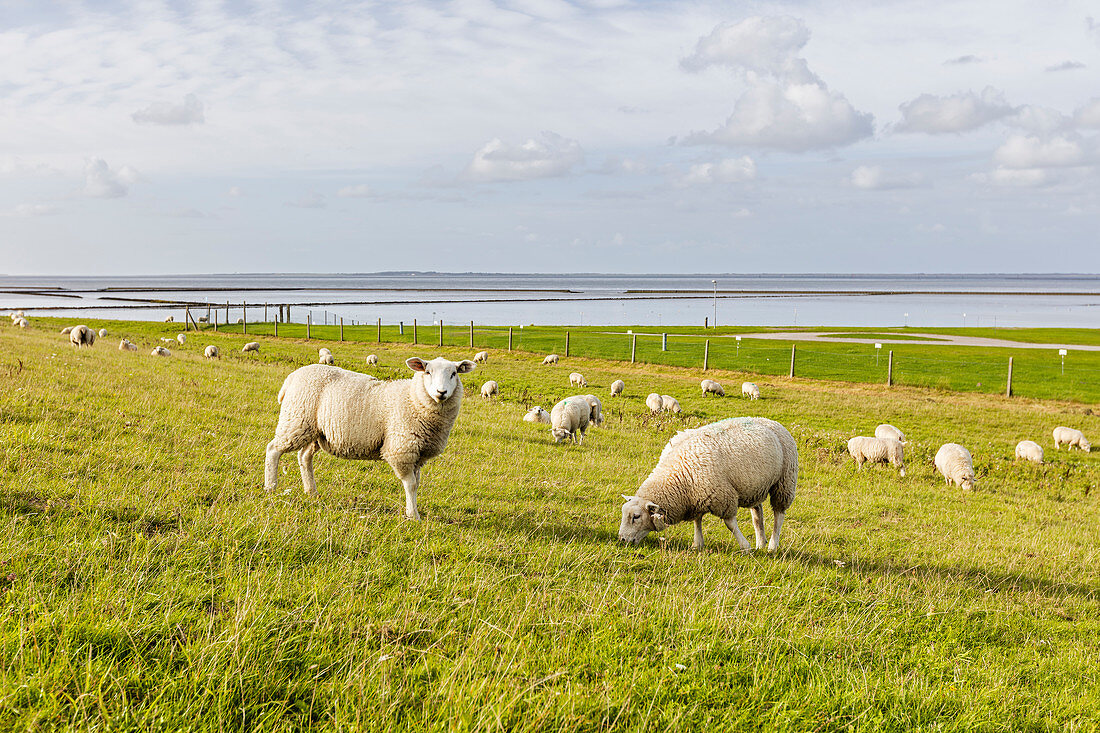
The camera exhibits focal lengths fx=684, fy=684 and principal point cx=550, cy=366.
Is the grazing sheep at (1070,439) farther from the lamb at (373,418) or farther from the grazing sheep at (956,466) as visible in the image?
the lamb at (373,418)

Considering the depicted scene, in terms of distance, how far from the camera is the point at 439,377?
7.46 meters

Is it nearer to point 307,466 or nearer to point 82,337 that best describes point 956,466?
point 307,466

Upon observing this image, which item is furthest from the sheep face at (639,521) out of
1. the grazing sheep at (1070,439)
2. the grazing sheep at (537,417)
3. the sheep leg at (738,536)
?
the grazing sheep at (1070,439)

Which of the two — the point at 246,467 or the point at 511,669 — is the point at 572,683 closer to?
the point at 511,669

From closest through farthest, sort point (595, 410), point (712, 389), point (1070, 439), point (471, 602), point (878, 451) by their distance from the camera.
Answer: point (471, 602)
point (878, 451)
point (595, 410)
point (1070, 439)
point (712, 389)

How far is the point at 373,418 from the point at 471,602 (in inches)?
153

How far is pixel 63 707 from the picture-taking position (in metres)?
2.89

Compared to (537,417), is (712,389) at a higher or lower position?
lower

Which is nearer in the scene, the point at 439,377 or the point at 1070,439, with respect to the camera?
the point at 439,377

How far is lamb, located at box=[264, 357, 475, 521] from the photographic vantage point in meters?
7.73

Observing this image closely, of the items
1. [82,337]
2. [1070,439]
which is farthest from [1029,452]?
[82,337]

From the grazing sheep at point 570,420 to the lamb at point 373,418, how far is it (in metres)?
8.03

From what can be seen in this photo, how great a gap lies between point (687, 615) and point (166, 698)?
3.19 metres

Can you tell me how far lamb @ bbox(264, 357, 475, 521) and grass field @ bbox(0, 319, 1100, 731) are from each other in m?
0.54
